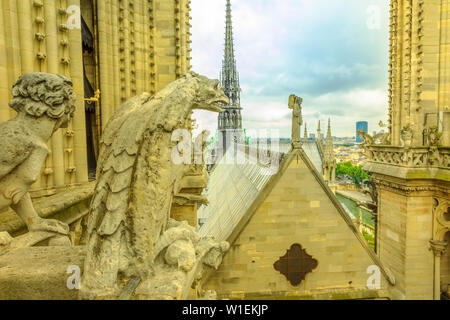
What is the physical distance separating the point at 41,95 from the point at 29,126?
322mm

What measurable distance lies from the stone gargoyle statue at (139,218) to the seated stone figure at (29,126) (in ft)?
2.46

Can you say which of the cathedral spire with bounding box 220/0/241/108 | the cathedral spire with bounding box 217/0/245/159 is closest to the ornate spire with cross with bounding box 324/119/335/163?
the cathedral spire with bounding box 217/0/245/159

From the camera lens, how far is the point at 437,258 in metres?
8.56

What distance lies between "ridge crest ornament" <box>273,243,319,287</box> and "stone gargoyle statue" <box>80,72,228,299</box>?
16.9 ft

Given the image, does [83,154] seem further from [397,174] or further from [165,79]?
[397,174]

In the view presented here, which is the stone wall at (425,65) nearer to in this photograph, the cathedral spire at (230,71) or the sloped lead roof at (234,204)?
the sloped lead roof at (234,204)

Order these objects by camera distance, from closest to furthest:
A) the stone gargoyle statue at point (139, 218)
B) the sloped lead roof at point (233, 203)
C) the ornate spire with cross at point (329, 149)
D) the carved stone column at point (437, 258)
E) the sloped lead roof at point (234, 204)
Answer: the stone gargoyle statue at point (139, 218) → the sloped lead roof at point (234, 204) → the sloped lead roof at point (233, 203) → the carved stone column at point (437, 258) → the ornate spire with cross at point (329, 149)

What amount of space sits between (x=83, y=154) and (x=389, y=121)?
34.2 ft

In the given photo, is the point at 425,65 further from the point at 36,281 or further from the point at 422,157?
the point at 36,281

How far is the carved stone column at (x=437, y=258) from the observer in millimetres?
8383

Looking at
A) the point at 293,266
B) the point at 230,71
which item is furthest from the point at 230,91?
the point at 293,266

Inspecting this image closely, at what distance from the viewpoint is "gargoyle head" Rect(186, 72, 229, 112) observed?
236 cm

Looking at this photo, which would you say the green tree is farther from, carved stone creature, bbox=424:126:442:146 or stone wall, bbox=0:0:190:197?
stone wall, bbox=0:0:190:197

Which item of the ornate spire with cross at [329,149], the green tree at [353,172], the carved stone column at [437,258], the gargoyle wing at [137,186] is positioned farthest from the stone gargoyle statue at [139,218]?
the green tree at [353,172]
